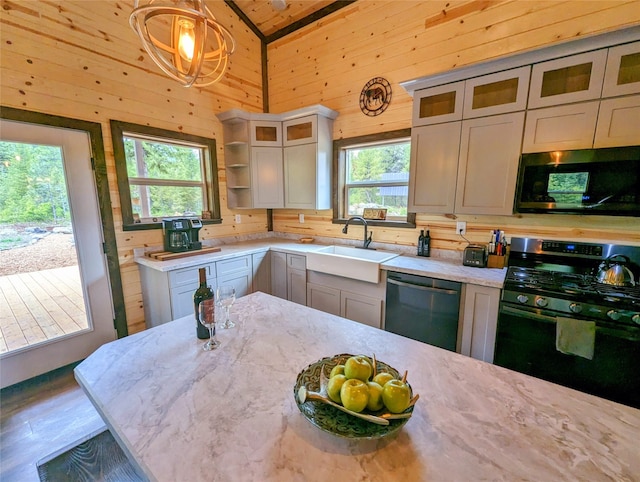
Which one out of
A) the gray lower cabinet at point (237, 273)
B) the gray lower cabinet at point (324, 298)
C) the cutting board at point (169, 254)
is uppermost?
the cutting board at point (169, 254)

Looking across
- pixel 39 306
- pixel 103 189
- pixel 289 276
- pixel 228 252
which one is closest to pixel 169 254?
pixel 228 252

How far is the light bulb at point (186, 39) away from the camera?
124cm

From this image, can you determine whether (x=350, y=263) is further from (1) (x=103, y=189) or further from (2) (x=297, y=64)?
(2) (x=297, y=64)

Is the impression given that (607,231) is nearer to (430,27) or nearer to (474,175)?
(474,175)

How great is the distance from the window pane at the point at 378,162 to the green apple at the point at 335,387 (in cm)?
256

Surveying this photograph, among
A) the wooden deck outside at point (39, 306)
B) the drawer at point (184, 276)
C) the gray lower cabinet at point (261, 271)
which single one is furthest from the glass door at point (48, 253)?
the gray lower cabinet at point (261, 271)

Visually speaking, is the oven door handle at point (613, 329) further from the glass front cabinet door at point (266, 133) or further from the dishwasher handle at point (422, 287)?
the glass front cabinet door at point (266, 133)

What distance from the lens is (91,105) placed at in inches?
92.9

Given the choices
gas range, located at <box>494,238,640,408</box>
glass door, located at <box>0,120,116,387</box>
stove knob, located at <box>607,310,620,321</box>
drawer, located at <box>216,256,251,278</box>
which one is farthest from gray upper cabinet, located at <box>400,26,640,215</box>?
glass door, located at <box>0,120,116,387</box>

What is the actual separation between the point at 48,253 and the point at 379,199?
10.1ft

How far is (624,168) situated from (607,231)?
521 mm

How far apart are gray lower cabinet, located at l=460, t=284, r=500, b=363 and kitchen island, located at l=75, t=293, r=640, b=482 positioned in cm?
109

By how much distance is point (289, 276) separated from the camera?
122 inches

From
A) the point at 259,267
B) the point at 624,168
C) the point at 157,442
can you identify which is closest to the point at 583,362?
the point at 624,168
